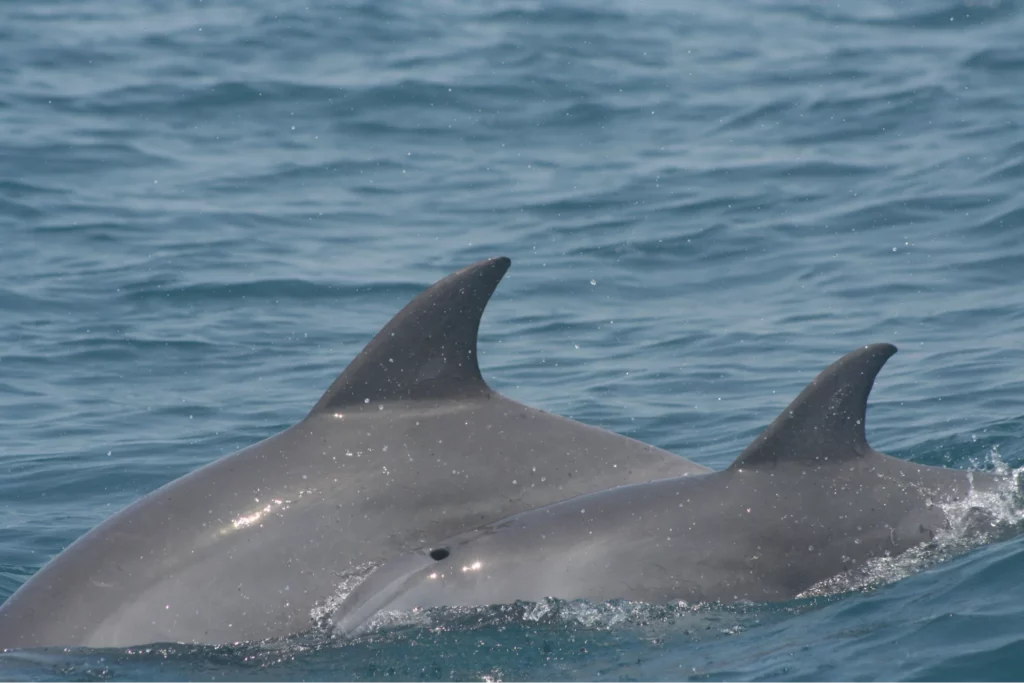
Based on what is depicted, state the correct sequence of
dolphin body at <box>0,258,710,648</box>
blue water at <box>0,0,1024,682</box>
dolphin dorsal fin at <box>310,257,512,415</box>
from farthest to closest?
dolphin dorsal fin at <box>310,257,512,415</box> < dolphin body at <box>0,258,710,648</box> < blue water at <box>0,0,1024,682</box>

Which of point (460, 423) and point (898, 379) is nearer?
point (460, 423)

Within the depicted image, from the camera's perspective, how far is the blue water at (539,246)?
27.1 ft

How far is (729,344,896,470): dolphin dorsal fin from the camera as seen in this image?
834 centimetres

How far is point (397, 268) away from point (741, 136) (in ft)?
27.4

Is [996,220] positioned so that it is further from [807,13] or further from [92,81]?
[92,81]

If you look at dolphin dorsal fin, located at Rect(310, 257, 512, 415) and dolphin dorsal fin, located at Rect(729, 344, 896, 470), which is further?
dolphin dorsal fin, located at Rect(310, 257, 512, 415)

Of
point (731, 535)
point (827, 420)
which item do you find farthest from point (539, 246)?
point (731, 535)

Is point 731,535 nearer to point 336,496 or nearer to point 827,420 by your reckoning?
point 827,420

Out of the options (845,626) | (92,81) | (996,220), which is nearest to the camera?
(845,626)

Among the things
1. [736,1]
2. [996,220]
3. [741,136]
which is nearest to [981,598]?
[996,220]

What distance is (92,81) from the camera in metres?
30.5

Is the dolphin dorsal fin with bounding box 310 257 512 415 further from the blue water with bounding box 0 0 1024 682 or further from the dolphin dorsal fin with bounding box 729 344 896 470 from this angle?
the dolphin dorsal fin with bounding box 729 344 896 470

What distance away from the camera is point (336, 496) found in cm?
904

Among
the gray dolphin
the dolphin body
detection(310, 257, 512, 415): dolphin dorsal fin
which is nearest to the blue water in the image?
the gray dolphin
